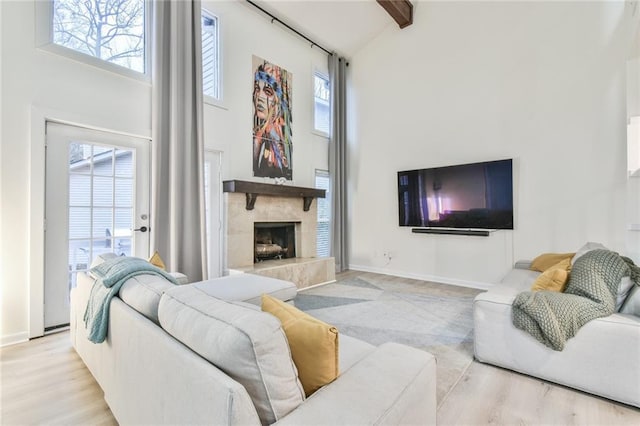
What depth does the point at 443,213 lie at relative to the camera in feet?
14.5

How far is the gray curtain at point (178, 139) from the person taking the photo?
3.26 meters

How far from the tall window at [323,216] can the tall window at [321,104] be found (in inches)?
31.5

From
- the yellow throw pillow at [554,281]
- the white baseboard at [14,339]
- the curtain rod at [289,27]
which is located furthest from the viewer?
the curtain rod at [289,27]

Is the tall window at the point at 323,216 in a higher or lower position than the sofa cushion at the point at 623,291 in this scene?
higher

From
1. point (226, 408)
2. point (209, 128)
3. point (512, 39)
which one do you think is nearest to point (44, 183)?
point (209, 128)

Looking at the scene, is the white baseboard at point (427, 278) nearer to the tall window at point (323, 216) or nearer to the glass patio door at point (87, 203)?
the tall window at point (323, 216)

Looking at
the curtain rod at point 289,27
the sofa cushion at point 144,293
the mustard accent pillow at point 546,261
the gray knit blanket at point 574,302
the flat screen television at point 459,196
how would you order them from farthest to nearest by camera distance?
the curtain rod at point 289,27, the flat screen television at point 459,196, the mustard accent pillow at point 546,261, the gray knit blanket at point 574,302, the sofa cushion at point 144,293

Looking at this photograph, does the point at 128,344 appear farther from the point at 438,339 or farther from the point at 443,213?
the point at 443,213

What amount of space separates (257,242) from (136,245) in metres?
1.61

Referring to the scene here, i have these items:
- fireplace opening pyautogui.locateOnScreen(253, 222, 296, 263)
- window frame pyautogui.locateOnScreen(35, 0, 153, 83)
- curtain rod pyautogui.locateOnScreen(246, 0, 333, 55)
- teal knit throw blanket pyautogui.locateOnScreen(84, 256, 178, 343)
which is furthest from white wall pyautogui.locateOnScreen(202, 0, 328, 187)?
teal knit throw blanket pyautogui.locateOnScreen(84, 256, 178, 343)

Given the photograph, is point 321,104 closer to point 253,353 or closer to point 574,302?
point 574,302

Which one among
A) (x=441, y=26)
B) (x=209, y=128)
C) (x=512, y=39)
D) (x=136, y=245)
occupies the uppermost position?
(x=441, y=26)

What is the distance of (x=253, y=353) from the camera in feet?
2.62

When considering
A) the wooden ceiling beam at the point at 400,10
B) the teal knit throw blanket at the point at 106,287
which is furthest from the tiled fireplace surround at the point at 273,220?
the wooden ceiling beam at the point at 400,10
